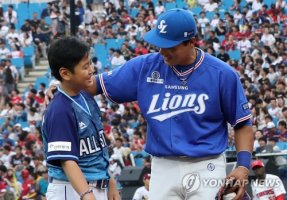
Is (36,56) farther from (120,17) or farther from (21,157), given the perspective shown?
(21,157)

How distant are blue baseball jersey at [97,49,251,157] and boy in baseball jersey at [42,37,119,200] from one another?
350 millimetres

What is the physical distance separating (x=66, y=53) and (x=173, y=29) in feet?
2.12

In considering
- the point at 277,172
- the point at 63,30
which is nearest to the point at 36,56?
the point at 63,30

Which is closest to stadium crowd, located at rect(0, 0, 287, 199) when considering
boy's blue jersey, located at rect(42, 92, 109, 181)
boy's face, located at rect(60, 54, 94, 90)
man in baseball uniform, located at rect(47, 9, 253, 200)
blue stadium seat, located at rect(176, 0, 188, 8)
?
blue stadium seat, located at rect(176, 0, 188, 8)

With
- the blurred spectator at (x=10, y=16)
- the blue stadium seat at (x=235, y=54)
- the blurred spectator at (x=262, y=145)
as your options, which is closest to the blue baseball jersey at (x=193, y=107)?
the blurred spectator at (x=262, y=145)

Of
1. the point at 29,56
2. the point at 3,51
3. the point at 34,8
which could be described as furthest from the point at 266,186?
the point at 34,8

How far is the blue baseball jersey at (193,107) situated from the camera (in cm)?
539

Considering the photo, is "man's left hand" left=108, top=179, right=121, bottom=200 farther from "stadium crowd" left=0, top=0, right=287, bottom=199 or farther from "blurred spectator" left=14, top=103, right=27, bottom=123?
"blurred spectator" left=14, top=103, right=27, bottom=123

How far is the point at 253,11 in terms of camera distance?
906 inches

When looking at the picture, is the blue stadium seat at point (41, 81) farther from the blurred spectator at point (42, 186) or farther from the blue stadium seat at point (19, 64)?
the blurred spectator at point (42, 186)

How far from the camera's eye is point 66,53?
510 cm

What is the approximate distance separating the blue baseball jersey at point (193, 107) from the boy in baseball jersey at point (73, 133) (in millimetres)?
350

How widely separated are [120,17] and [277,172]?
1401 centimetres

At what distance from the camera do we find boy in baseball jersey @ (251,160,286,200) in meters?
10.6
